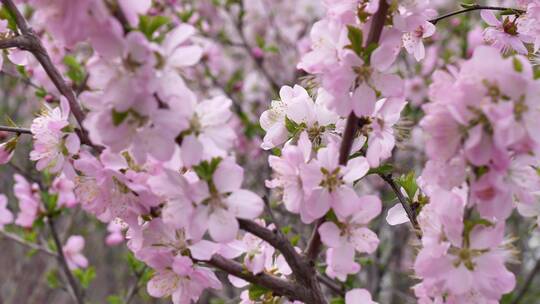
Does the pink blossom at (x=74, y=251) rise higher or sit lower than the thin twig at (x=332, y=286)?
lower

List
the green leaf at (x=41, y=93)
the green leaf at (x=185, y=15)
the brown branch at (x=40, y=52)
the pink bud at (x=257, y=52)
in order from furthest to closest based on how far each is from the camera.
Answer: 1. the pink bud at (x=257, y=52)
2. the green leaf at (x=185, y=15)
3. the green leaf at (x=41, y=93)
4. the brown branch at (x=40, y=52)

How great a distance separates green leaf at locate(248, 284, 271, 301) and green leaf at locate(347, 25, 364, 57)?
51cm

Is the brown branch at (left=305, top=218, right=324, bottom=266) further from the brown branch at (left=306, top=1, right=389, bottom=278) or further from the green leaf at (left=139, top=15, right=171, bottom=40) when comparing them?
the green leaf at (left=139, top=15, right=171, bottom=40)

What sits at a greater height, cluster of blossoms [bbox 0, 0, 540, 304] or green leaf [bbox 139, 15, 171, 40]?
green leaf [bbox 139, 15, 171, 40]

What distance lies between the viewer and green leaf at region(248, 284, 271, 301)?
47.2 inches

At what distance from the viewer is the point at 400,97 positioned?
1214 millimetres

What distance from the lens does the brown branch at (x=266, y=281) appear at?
3.83 ft

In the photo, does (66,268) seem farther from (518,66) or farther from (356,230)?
(518,66)

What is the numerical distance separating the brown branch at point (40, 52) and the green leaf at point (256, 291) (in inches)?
17.7

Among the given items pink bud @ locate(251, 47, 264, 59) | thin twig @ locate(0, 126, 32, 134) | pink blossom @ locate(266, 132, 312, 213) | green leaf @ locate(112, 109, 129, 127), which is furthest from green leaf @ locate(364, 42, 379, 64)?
pink bud @ locate(251, 47, 264, 59)

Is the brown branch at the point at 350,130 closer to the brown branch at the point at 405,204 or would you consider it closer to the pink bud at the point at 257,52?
the brown branch at the point at 405,204

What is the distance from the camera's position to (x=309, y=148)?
119cm

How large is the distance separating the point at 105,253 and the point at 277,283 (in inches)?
193

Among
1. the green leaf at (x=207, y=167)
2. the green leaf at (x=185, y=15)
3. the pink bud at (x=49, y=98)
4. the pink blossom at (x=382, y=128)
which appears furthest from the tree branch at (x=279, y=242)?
the green leaf at (x=185, y=15)
